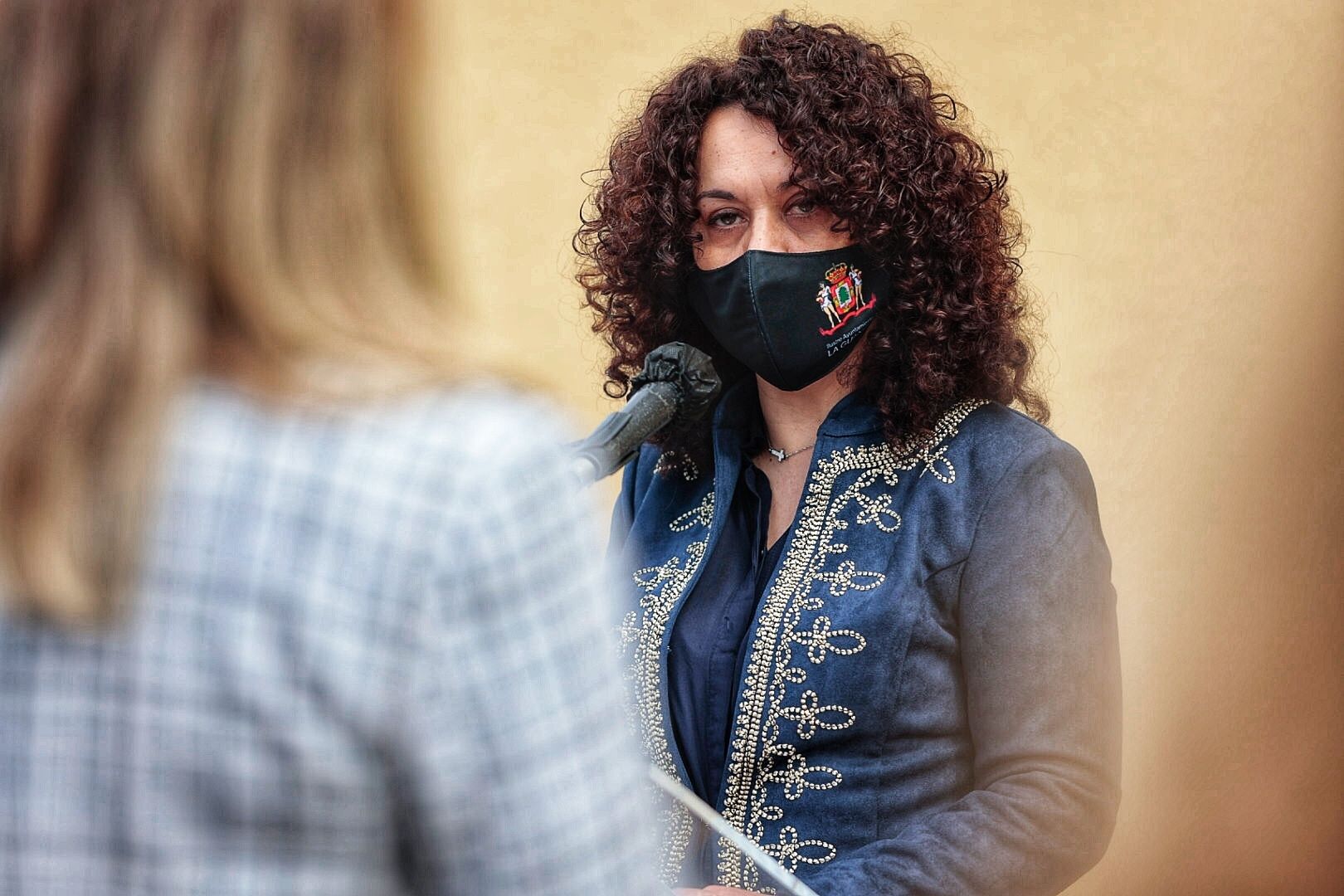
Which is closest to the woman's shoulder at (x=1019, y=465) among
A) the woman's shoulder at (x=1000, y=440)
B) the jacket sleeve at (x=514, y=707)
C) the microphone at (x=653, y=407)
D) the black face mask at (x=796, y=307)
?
the woman's shoulder at (x=1000, y=440)

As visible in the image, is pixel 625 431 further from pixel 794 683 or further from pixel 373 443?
pixel 373 443

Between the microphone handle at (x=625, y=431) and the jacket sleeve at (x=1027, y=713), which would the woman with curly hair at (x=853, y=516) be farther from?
the microphone handle at (x=625, y=431)

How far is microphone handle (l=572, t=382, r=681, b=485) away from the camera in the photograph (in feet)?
3.43

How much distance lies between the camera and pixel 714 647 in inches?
54.2

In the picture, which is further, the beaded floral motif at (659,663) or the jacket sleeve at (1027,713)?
the beaded floral motif at (659,663)

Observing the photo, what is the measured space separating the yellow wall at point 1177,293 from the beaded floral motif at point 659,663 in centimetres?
76

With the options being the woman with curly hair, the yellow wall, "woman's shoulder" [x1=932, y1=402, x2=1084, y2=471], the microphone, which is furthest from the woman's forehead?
the yellow wall

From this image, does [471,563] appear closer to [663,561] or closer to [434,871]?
[434,871]

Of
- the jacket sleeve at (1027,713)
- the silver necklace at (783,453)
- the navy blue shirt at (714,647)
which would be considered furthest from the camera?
the silver necklace at (783,453)

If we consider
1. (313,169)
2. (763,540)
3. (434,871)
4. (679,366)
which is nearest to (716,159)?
(679,366)

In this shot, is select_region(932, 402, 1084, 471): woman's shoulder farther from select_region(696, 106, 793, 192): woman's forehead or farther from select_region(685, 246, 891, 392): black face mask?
select_region(696, 106, 793, 192): woman's forehead

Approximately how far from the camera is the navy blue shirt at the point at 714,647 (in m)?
1.36

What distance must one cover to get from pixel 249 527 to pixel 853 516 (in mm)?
939

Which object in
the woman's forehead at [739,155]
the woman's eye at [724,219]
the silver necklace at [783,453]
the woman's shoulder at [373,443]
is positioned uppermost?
the woman's forehead at [739,155]
